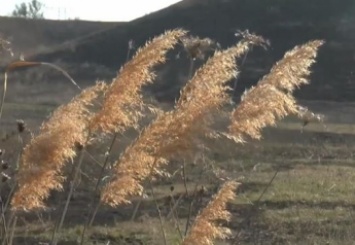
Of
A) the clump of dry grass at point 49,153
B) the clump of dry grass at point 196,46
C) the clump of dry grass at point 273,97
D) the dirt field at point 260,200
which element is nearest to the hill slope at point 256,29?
the dirt field at point 260,200

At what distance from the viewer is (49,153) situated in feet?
15.8

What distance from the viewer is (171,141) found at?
492 cm

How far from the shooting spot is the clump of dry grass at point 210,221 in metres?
4.91

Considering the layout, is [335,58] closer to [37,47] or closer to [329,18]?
[329,18]

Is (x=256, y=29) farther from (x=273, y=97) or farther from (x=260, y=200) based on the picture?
(x=273, y=97)

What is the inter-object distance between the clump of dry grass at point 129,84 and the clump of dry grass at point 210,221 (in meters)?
0.54

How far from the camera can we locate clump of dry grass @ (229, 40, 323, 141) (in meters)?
5.04

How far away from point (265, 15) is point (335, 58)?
8.46m

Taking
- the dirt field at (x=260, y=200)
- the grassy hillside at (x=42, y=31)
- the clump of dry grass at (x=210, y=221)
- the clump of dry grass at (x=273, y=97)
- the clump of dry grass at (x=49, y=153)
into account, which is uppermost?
the clump of dry grass at (x=273, y=97)

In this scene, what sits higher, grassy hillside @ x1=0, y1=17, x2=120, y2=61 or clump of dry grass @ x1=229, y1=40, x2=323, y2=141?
clump of dry grass @ x1=229, y1=40, x2=323, y2=141

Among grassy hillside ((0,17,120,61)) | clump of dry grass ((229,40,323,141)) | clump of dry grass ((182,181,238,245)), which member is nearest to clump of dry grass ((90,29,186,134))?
clump of dry grass ((229,40,323,141))

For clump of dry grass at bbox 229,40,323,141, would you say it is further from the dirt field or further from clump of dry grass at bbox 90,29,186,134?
the dirt field

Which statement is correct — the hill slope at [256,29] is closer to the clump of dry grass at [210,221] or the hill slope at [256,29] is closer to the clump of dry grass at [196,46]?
the clump of dry grass at [196,46]

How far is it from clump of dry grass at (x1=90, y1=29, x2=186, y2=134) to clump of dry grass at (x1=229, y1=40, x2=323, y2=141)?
430 mm
